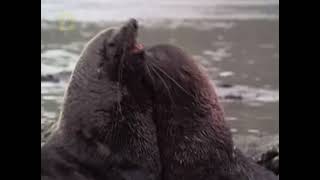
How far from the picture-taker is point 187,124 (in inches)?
265

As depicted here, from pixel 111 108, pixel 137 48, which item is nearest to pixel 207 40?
pixel 137 48

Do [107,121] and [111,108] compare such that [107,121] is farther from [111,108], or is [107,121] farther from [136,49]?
[136,49]

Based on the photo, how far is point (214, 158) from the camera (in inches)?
262

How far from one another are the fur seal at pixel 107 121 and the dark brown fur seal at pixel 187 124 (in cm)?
11

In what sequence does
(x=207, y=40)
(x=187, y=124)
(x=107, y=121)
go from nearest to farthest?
(x=107, y=121) → (x=187, y=124) → (x=207, y=40)

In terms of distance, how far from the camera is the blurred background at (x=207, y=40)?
1262 cm

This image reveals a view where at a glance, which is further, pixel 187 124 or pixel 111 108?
pixel 187 124

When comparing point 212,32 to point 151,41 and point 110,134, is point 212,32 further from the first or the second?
point 110,134

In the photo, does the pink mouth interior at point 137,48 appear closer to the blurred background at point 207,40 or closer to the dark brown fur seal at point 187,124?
the dark brown fur seal at point 187,124

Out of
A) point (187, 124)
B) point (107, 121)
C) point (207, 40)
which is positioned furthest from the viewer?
point (207, 40)

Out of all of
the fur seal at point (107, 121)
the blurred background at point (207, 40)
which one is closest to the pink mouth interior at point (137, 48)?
the fur seal at point (107, 121)

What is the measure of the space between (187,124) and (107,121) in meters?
0.67

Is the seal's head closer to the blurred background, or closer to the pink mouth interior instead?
the pink mouth interior
